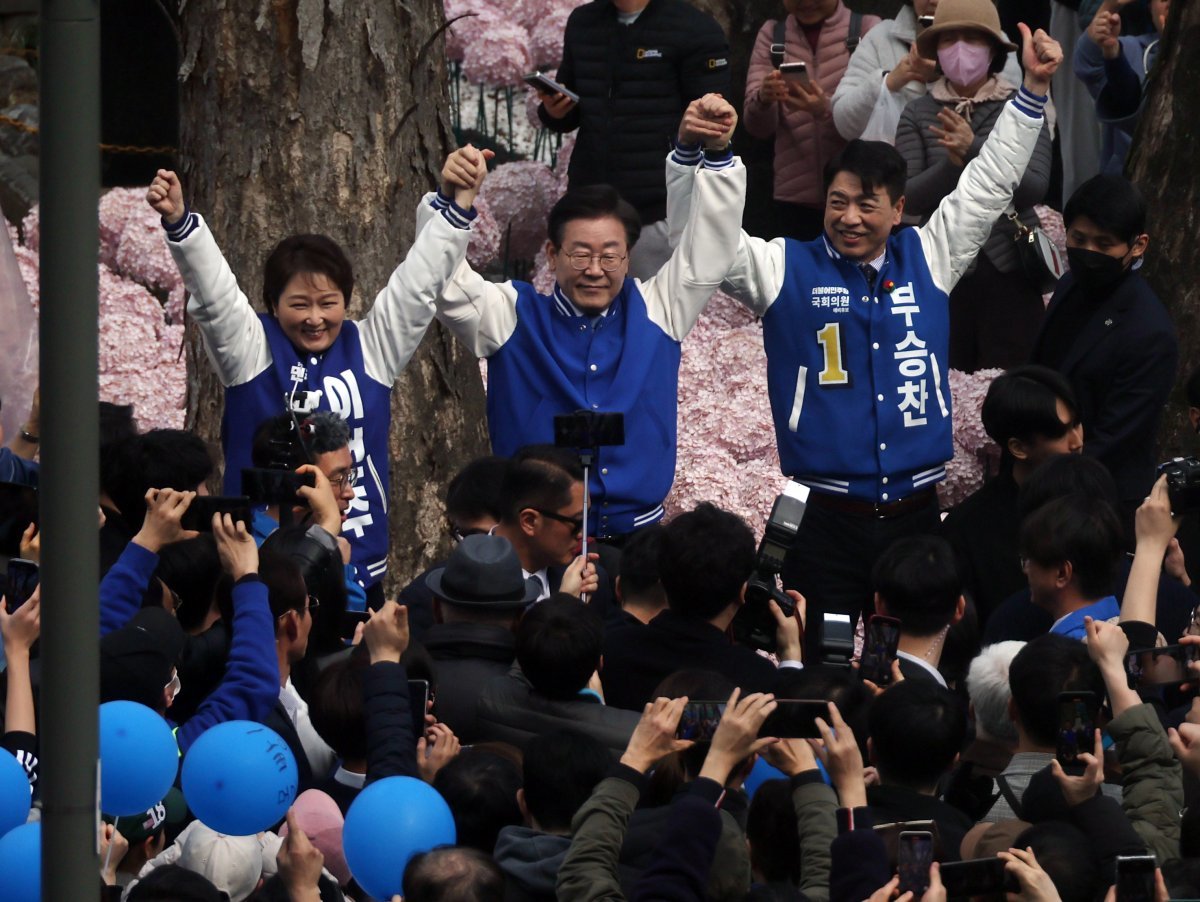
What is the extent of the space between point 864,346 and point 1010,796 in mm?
2556

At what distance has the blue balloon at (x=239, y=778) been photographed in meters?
3.98

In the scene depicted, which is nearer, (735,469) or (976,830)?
(976,830)

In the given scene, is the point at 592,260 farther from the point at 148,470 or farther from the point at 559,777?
the point at 559,777

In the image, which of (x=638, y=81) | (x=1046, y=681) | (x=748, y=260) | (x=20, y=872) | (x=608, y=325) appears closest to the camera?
(x=20, y=872)

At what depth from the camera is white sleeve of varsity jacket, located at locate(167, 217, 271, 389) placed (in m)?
5.98

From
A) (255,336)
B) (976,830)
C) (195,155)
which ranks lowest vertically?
(976,830)

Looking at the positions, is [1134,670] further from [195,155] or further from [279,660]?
[195,155]

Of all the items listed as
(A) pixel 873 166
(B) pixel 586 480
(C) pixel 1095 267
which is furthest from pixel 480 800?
(C) pixel 1095 267

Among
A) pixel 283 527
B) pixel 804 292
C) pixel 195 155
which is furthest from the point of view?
pixel 195 155

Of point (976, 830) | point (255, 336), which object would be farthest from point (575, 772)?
point (255, 336)

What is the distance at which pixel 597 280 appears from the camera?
6488 millimetres

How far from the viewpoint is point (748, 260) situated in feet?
21.9

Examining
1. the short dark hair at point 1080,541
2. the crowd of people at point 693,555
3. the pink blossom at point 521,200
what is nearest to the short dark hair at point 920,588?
the crowd of people at point 693,555

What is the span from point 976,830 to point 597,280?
9.29 ft
